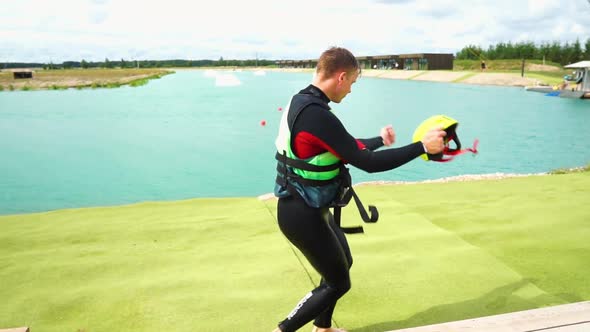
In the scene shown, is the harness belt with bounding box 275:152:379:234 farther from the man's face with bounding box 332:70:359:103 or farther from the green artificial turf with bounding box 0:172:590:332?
the green artificial turf with bounding box 0:172:590:332

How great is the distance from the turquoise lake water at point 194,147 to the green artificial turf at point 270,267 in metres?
5.75

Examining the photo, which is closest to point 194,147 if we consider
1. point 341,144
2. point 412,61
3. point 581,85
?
point 341,144

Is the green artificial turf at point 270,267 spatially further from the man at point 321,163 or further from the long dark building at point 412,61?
the long dark building at point 412,61

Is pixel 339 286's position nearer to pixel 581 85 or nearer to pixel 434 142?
pixel 434 142

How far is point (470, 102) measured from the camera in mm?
33062

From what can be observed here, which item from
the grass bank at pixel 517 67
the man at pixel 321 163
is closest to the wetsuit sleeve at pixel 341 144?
the man at pixel 321 163

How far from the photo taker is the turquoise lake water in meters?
12.0

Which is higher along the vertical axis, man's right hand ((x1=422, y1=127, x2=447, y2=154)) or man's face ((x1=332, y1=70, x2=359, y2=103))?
man's face ((x1=332, y1=70, x2=359, y2=103))

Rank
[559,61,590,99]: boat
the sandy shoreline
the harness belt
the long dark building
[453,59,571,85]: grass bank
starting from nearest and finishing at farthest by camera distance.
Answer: the harness belt < [559,61,590,99]: boat < the sandy shoreline < [453,59,571,85]: grass bank < the long dark building

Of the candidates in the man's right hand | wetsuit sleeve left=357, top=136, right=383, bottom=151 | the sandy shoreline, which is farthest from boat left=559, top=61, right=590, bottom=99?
the man's right hand

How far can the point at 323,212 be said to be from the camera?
2.44 metres

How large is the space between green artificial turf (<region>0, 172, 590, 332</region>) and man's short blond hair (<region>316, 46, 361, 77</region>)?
1789 millimetres

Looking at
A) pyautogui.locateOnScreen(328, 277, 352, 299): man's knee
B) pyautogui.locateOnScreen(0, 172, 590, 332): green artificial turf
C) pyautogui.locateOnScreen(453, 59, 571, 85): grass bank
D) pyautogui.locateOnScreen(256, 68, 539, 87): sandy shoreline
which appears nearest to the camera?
pyautogui.locateOnScreen(328, 277, 352, 299): man's knee

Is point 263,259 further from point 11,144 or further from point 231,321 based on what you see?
point 11,144
